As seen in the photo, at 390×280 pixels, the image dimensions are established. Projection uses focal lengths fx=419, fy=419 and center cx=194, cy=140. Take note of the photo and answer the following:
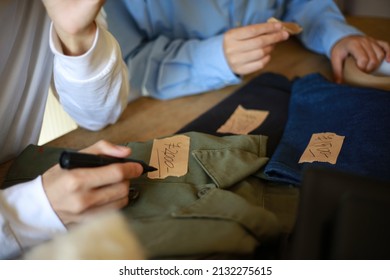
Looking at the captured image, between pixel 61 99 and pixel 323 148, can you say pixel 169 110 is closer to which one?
pixel 61 99

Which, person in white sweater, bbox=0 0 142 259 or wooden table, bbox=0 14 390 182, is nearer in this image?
person in white sweater, bbox=0 0 142 259

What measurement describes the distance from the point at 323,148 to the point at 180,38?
0.50 metres

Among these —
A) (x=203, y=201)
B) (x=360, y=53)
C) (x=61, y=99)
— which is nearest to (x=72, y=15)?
(x=61, y=99)

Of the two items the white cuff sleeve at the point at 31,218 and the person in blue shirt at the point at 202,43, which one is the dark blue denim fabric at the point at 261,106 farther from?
the white cuff sleeve at the point at 31,218

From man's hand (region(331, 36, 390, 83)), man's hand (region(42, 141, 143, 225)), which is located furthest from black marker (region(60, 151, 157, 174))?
man's hand (region(331, 36, 390, 83))

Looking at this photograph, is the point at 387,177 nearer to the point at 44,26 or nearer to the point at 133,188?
the point at 133,188

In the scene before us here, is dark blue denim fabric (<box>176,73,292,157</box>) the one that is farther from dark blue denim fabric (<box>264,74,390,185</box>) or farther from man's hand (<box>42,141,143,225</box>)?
man's hand (<box>42,141,143,225</box>)

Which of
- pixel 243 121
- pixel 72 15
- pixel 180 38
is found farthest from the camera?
pixel 180 38

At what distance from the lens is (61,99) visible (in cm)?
78

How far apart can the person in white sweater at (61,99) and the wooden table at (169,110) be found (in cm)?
3

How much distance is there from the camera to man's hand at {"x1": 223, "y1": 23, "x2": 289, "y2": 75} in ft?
2.79

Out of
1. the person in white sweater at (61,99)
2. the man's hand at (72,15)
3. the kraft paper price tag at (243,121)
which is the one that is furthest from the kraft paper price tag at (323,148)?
the man's hand at (72,15)

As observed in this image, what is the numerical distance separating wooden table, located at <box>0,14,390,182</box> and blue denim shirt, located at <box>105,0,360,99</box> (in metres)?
0.02
